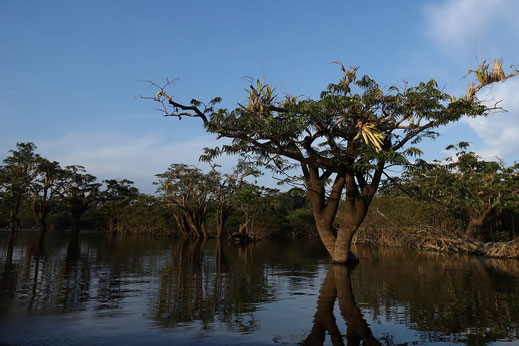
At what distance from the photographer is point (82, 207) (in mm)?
67500

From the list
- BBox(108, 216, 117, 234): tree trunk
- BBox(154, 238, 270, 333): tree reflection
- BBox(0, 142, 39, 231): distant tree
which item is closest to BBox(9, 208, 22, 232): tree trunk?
BBox(0, 142, 39, 231): distant tree

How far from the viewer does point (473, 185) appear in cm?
2862

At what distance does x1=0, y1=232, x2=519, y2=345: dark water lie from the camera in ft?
23.3

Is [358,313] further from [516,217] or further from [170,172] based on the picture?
[170,172]

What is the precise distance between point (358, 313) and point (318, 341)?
2.63 meters

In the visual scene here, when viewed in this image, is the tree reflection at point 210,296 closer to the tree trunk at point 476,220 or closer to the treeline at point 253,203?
the treeline at point 253,203

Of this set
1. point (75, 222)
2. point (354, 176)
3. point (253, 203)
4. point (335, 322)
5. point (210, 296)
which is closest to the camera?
point (335, 322)

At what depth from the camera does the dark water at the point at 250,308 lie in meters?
7.10

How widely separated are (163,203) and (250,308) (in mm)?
47533

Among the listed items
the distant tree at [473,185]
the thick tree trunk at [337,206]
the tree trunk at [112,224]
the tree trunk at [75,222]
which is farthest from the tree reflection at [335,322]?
the tree trunk at [112,224]

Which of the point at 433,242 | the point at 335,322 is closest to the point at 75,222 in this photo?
the point at 433,242

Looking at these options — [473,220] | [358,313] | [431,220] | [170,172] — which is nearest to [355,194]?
[358,313]

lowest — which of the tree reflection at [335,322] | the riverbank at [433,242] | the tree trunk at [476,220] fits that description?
the tree reflection at [335,322]

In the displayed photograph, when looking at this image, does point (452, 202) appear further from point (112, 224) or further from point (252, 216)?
point (112, 224)
